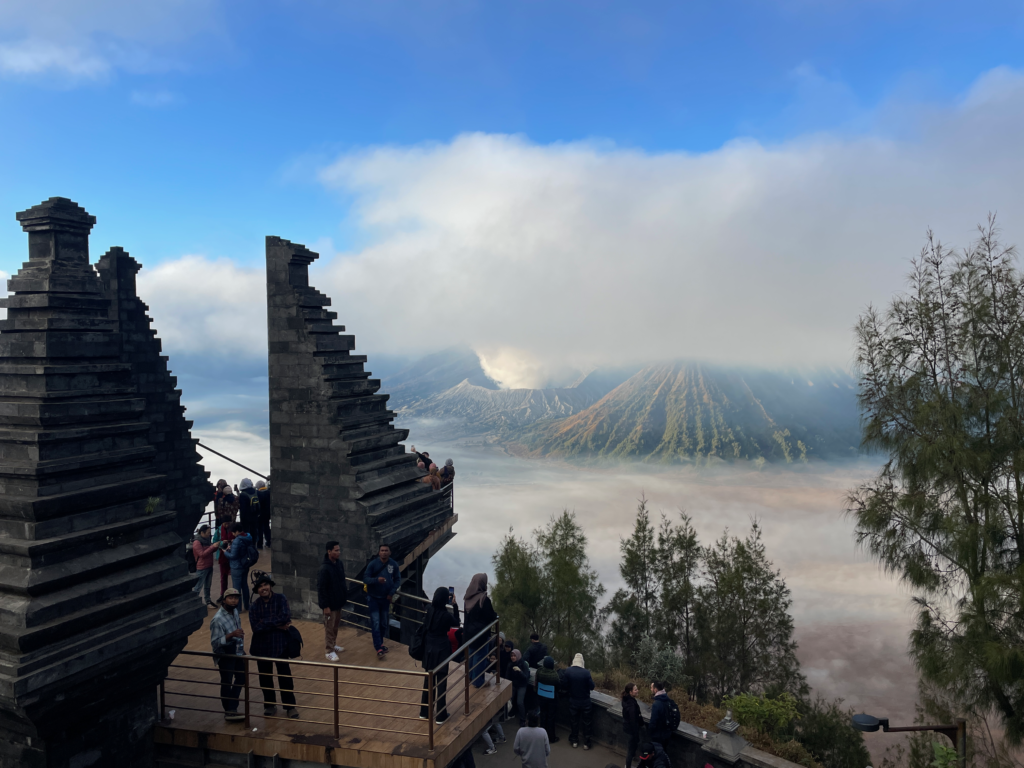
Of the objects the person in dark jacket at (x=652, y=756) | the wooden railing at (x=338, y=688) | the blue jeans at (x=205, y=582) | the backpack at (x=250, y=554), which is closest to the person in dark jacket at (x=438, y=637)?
the wooden railing at (x=338, y=688)

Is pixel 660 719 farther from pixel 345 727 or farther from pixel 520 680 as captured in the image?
pixel 345 727

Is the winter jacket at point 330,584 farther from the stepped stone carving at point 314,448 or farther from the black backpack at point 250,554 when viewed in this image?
the stepped stone carving at point 314,448

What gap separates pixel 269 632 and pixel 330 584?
5.27 ft

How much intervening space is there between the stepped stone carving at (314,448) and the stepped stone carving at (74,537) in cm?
459

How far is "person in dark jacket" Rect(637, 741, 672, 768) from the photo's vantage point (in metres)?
10.5

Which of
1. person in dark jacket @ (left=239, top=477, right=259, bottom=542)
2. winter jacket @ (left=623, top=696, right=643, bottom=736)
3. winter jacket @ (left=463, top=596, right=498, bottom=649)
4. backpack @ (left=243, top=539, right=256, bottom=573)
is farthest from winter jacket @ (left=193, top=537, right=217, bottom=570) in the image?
winter jacket @ (left=623, top=696, right=643, bottom=736)

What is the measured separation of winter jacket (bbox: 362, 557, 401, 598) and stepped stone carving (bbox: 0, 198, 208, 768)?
2.57 meters

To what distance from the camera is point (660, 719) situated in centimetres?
1135

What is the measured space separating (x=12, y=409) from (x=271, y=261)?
22.6ft

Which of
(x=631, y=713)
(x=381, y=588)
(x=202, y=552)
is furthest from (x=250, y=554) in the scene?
(x=631, y=713)

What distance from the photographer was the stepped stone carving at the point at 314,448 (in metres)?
13.9

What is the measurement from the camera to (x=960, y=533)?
556 inches

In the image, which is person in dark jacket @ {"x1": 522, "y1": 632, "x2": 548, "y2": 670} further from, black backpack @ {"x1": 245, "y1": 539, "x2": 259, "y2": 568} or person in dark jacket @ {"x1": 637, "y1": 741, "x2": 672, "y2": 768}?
black backpack @ {"x1": 245, "y1": 539, "x2": 259, "y2": 568}

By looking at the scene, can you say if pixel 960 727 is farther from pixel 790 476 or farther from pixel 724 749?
pixel 790 476
